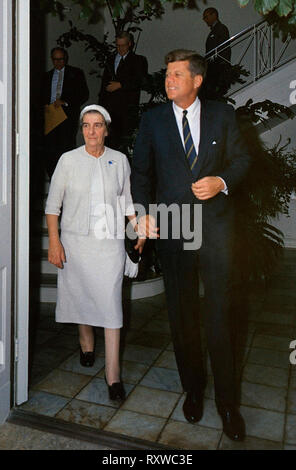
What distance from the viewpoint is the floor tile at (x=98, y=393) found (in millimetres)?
2729

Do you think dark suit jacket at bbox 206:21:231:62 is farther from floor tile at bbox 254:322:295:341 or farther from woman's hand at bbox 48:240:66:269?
woman's hand at bbox 48:240:66:269

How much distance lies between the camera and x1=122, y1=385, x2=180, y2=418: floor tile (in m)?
2.63

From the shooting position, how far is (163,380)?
3.04 meters

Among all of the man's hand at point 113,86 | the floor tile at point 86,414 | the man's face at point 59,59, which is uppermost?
the man's face at point 59,59

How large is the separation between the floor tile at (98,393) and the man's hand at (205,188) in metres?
1.31

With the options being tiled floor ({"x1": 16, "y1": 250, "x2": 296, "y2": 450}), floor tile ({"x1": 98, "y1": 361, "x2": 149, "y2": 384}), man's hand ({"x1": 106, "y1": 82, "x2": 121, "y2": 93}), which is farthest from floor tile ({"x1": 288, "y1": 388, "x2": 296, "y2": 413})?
man's hand ({"x1": 106, "y1": 82, "x2": 121, "y2": 93})

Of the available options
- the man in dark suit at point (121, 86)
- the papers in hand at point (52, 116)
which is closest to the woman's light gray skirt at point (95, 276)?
the man in dark suit at point (121, 86)

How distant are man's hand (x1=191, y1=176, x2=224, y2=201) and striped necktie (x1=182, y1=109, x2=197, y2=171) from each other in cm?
17

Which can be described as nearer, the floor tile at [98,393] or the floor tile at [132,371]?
the floor tile at [98,393]

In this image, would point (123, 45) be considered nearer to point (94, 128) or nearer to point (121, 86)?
point (121, 86)

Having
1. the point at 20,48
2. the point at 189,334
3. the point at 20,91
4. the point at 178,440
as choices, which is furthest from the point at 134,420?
the point at 20,48

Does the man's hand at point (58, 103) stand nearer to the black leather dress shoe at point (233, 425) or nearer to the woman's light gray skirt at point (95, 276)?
the woman's light gray skirt at point (95, 276)

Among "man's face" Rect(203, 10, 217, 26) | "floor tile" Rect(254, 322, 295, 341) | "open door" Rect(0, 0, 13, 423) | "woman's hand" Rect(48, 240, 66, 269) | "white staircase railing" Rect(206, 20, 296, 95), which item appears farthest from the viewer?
"white staircase railing" Rect(206, 20, 296, 95)

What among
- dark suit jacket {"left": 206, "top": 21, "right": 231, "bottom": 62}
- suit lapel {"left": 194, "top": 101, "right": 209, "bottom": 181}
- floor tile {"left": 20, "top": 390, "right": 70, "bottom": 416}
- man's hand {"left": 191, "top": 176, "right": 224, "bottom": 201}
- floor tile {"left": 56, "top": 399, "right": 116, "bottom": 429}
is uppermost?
dark suit jacket {"left": 206, "top": 21, "right": 231, "bottom": 62}
